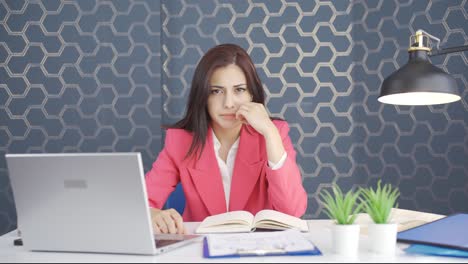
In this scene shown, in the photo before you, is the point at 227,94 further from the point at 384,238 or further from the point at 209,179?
the point at 384,238

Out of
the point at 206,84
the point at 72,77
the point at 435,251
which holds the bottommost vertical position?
the point at 435,251

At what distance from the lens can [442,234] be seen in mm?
1265

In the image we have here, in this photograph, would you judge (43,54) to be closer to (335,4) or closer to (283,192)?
(335,4)

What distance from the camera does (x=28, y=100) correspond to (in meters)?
3.18

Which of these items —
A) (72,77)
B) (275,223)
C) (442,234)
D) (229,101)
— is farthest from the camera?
(72,77)

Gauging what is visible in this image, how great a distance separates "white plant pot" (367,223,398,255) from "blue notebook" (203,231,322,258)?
0.41 ft

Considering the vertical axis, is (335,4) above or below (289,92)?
above

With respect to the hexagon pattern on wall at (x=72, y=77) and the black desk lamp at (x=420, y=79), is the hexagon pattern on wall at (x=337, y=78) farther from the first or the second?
the black desk lamp at (x=420, y=79)

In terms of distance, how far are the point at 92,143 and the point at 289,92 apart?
1.24 metres

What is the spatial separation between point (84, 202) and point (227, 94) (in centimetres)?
99

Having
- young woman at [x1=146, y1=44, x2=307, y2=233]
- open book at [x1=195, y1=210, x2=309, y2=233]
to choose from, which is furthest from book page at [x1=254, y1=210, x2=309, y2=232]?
young woman at [x1=146, y1=44, x2=307, y2=233]

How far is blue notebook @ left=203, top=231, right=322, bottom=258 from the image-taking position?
1.13m

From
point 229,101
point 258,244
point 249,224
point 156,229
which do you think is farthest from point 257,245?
point 229,101

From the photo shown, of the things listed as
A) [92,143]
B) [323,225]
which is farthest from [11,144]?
[323,225]
